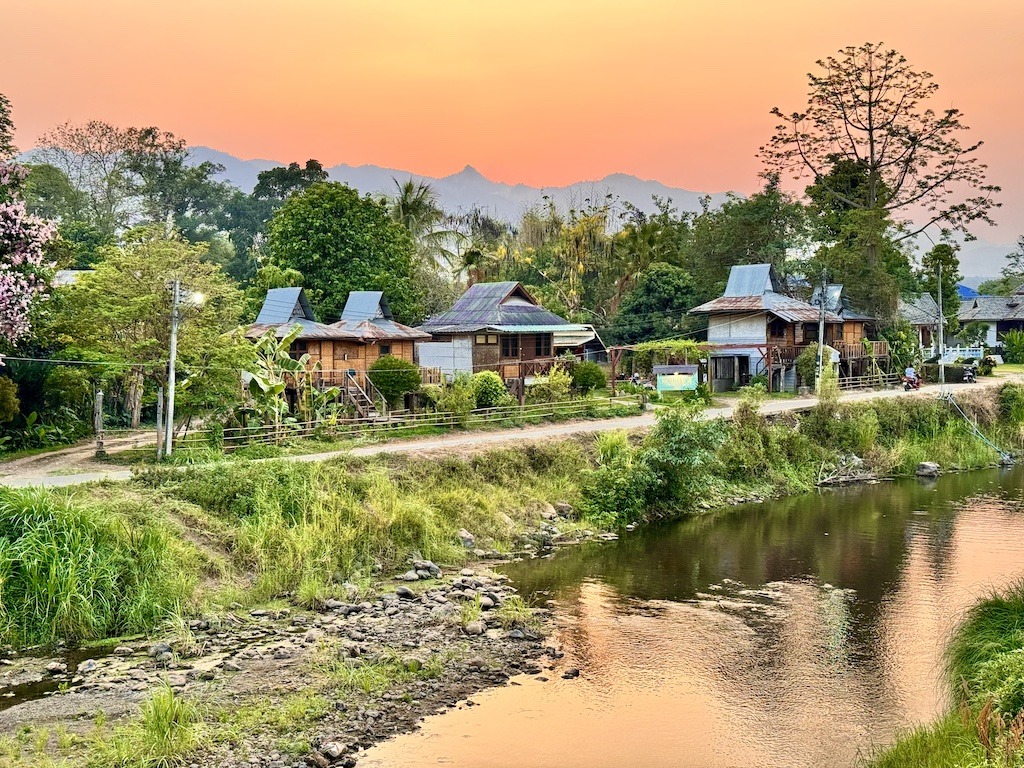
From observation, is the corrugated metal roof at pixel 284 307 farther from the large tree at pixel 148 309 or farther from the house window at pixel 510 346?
the large tree at pixel 148 309

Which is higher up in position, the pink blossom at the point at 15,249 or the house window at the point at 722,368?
the pink blossom at the point at 15,249

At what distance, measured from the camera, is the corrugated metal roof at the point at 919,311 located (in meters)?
67.9

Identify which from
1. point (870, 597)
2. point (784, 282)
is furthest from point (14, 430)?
point (784, 282)

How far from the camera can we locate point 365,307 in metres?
44.7

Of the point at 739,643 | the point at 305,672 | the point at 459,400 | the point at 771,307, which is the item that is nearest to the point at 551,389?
the point at 459,400

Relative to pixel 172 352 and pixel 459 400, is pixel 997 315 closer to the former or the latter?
pixel 459 400

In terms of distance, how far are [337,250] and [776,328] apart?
24.4 metres

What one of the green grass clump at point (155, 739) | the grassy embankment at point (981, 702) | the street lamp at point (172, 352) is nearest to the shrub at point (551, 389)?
the street lamp at point (172, 352)

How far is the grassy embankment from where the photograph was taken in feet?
35.1

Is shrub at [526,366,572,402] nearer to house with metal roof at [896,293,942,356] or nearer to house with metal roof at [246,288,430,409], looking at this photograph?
house with metal roof at [246,288,430,409]

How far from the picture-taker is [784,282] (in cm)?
5647

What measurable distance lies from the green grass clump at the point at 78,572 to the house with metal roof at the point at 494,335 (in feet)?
81.1

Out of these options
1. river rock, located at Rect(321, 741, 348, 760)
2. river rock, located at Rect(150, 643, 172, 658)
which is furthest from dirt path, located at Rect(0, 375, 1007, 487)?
river rock, located at Rect(321, 741, 348, 760)

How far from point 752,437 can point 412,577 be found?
58.9 feet
